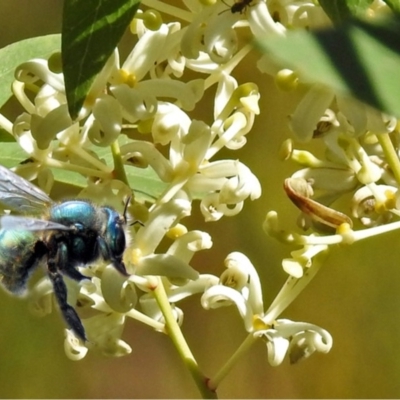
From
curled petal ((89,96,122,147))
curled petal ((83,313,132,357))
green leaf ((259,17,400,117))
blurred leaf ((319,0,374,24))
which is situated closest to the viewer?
green leaf ((259,17,400,117))

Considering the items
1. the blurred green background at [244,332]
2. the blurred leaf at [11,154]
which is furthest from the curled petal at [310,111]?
the blurred green background at [244,332]

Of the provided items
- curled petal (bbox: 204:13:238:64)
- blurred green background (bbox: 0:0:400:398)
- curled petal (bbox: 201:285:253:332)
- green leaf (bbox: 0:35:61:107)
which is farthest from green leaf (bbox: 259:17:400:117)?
blurred green background (bbox: 0:0:400:398)

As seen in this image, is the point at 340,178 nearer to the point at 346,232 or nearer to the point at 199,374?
the point at 346,232

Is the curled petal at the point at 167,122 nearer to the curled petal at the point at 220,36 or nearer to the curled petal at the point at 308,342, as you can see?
the curled petal at the point at 220,36

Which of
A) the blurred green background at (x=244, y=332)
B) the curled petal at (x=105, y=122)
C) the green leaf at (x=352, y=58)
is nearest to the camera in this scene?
the green leaf at (x=352, y=58)

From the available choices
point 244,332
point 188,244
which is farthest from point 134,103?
point 244,332

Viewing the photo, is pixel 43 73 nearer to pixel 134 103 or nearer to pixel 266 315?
pixel 134 103

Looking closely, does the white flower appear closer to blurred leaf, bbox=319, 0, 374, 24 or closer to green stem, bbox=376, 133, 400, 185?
green stem, bbox=376, 133, 400, 185
